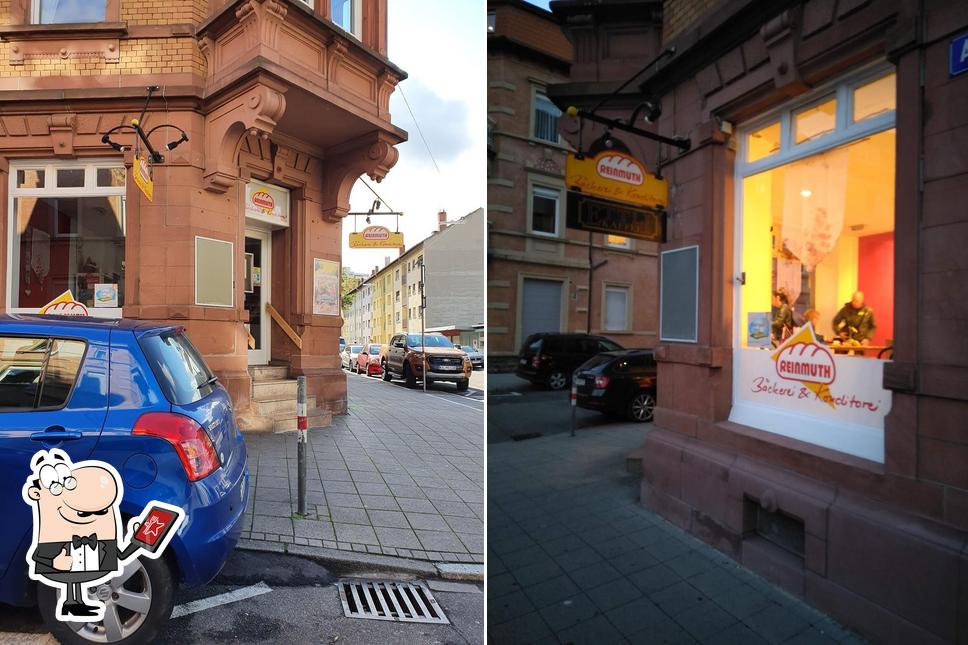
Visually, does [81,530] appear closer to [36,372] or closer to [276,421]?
[36,372]

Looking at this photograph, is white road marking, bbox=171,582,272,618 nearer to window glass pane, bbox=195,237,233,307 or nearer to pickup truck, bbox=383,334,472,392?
pickup truck, bbox=383,334,472,392

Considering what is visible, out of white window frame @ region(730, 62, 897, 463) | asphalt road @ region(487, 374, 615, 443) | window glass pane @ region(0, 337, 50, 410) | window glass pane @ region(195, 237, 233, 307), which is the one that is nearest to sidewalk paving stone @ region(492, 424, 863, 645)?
asphalt road @ region(487, 374, 615, 443)

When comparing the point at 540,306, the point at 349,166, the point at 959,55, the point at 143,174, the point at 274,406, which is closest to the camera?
the point at 959,55

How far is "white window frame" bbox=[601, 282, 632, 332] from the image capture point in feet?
3.44

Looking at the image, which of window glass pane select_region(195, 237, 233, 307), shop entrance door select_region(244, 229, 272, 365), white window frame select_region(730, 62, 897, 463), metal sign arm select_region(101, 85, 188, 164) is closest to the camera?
white window frame select_region(730, 62, 897, 463)

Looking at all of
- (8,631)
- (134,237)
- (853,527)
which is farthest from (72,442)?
(853,527)

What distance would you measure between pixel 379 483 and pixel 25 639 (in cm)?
113

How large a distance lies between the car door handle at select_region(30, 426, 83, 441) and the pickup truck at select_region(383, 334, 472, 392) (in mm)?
726

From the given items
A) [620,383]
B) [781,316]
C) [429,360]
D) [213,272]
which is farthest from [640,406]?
[213,272]

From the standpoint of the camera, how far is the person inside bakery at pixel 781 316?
4.20 ft

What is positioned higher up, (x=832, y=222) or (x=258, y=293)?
(x=832, y=222)

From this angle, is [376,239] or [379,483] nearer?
[376,239]

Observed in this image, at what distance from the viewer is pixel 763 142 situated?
1.53 meters

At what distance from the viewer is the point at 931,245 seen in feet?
2.72
